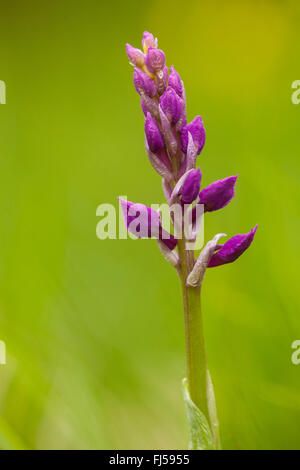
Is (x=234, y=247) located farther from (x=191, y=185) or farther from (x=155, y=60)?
(x=155, y=60)

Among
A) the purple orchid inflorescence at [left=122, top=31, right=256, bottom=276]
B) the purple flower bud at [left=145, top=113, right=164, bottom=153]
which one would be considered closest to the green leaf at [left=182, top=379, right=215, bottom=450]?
the purple orchid inflorescence at [left=122, top=31, right=256, bottom=276]

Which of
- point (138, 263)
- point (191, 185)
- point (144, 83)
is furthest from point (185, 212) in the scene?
point (138, 263)

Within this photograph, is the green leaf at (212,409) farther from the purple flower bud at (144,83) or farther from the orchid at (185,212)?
the purple flower bud at (144,83)

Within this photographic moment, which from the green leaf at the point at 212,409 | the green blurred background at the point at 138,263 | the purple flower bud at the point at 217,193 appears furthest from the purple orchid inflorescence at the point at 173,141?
the green blurred background at the point at 138,263

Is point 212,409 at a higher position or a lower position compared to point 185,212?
lower

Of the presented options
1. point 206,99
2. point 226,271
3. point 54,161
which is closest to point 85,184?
point 54,161
